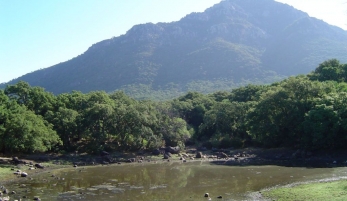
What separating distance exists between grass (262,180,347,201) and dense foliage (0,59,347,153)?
90.7 ft

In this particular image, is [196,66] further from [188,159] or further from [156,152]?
[188,159]

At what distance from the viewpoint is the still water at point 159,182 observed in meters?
28.5

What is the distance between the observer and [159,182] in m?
36.0

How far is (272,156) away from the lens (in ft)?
193

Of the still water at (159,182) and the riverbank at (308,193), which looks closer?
the riverbank at (308,193)

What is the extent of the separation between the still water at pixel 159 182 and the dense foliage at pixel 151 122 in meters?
13.0

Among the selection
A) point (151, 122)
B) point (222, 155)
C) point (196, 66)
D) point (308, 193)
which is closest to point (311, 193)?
point (308, 193)

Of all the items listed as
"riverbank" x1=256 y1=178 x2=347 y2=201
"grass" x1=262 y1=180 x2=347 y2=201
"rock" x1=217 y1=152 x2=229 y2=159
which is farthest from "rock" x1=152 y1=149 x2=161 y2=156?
"grass" x1=262 y1=180 x2=347 y2=201

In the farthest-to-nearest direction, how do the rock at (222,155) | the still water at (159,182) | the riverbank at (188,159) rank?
the rock at (222,155), the riverbank at (188,159), the still water at (159,182)

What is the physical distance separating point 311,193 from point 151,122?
136ft

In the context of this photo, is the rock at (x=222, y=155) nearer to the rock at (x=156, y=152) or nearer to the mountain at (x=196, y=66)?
the rock at (x=156, y=152)

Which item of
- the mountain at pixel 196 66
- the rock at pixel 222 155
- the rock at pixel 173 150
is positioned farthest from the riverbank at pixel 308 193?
the mountain at pixel 196 66

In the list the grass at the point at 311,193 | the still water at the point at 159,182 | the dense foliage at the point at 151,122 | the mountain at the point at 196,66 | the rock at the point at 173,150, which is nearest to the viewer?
the grass at the point at 311,193

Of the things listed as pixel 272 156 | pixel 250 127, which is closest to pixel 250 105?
pixel 250 127
